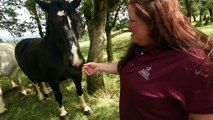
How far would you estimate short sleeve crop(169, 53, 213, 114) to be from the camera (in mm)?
1942

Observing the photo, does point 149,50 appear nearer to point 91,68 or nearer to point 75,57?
point 91,68

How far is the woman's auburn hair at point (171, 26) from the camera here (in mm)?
2051

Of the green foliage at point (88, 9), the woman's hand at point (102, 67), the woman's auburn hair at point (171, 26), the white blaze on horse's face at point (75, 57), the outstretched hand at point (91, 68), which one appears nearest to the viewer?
the woman's auburn hair at point (171, 26)

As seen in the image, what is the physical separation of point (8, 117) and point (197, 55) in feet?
17.8

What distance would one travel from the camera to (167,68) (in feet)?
6.83

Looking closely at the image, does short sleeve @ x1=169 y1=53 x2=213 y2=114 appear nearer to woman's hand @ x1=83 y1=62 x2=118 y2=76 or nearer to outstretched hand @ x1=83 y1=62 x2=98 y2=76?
woman's hand @ x1=83 y1=62 x2=118 y2=76

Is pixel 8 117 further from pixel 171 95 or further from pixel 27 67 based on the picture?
pixel 171 95

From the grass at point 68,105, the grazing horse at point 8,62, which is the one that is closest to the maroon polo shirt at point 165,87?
the grass at point 68,105

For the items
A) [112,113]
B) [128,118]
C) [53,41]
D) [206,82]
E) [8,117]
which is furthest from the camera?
[8,117]

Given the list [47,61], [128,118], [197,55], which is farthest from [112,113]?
[197,55]

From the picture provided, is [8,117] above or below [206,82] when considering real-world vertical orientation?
below

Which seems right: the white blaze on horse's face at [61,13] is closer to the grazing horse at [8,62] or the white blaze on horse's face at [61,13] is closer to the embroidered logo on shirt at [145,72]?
the embroidered logo on shirt at [145,72]

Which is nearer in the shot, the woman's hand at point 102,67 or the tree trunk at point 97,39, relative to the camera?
the woman's hand at point 102,67

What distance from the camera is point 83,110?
20.4 feet
